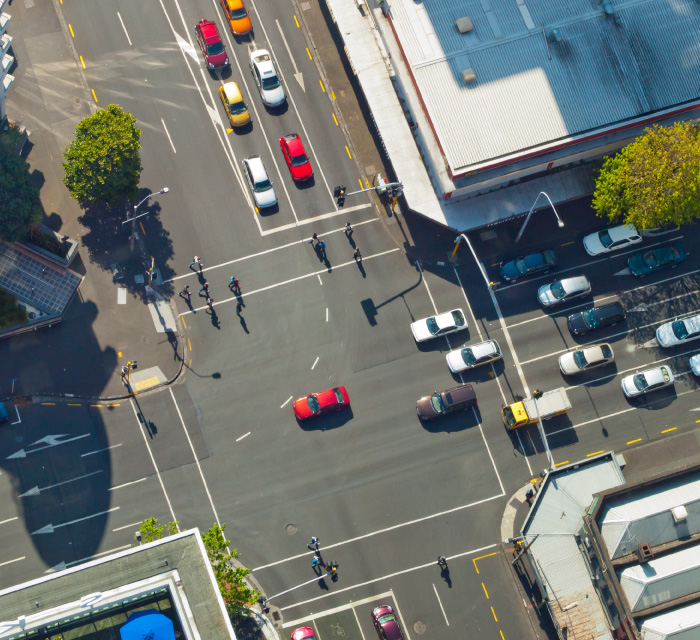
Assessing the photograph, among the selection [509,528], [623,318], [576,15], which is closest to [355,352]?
[509,528]

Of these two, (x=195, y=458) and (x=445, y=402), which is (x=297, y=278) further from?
(x=195, y=458)

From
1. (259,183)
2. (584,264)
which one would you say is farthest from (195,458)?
(584,264)

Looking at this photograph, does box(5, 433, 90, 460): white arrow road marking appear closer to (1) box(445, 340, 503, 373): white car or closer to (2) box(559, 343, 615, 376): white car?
(1) box(445, 340, 503, 373): white car

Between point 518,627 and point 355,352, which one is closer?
point 518,627

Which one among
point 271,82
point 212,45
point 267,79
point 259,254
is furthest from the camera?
point 212,45

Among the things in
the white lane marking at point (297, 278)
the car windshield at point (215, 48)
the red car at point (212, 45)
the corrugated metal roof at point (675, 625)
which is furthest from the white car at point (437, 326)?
the car windshield at point (215, 48)

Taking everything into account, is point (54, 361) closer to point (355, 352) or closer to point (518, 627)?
point (355, 352)
